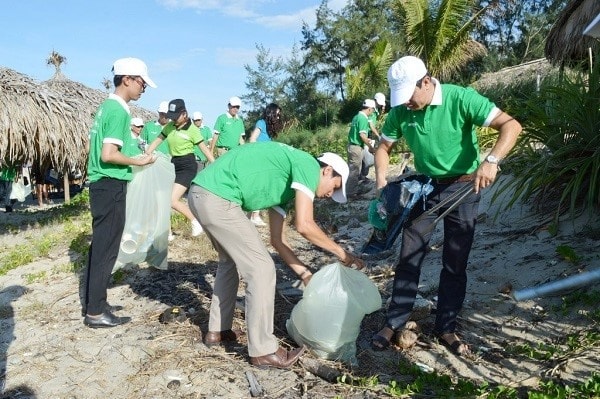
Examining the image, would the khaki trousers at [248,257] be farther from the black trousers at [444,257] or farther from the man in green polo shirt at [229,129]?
the man in green polo shirt at [229,129]

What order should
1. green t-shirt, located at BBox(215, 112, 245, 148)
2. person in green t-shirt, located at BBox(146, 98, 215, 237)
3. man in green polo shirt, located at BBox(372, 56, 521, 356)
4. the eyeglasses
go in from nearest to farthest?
man in green polo shirt, located at BBox(372, 56, 521, 356), the eyeglasses, person in green t-shirt, located at BBox(146, 98, 215, 237), green t-shirt, located at BBox(215, 112, 245, 148)

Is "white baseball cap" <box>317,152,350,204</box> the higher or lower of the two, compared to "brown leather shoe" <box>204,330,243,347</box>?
higher

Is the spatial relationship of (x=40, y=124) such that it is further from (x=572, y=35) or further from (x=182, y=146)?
(x=572, y=35)

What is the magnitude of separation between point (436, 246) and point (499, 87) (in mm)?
8586

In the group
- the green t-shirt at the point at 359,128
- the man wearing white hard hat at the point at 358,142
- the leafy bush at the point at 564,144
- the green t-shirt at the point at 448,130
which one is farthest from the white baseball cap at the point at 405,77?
the green t-shirt at the point at 359,128

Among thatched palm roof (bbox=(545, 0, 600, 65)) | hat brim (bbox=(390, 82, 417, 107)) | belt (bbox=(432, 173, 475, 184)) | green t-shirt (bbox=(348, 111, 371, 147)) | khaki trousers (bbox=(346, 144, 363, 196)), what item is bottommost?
khaki trousers (bbox=(346, 144, 363, 196))

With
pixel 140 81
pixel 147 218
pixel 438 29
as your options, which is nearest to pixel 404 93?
pixel 140 81

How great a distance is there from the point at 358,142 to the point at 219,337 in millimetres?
6002

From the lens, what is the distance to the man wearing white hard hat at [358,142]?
360 inches

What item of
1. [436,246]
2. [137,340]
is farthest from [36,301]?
Result: [436,246]

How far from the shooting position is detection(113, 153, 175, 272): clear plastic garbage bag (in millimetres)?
5156

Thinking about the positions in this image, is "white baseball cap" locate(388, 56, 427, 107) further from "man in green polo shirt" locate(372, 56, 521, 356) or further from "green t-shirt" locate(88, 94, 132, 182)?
"green t-shirt" locate(88, 94, 132, 182)

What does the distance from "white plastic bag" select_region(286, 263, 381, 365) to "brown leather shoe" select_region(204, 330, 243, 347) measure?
0.57 m

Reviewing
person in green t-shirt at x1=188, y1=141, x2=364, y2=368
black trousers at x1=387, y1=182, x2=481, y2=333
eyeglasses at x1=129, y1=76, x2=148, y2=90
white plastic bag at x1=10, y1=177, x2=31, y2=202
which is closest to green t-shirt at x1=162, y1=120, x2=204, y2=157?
eyeglasses at x1=129, y1=76, x2=148, y2=90
